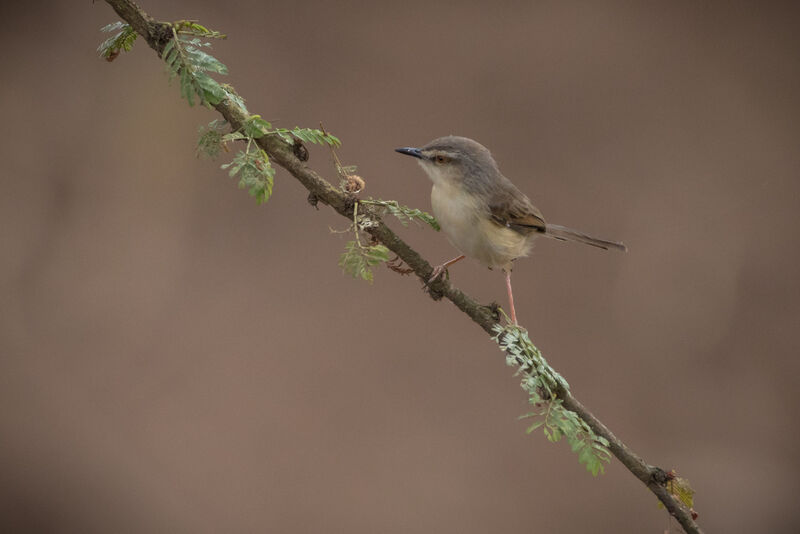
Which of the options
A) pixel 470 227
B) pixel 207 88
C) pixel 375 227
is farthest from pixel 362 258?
pixel 470 227

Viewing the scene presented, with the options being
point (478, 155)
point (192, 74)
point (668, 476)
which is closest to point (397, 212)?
point (192, 74)

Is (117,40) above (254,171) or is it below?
above

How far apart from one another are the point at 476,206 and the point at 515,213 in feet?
0.45

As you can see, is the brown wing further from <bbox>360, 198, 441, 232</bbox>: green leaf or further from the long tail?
<bbox>360, 198, 441, 232</bbox>: green leaf

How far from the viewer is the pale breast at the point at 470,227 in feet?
5.47

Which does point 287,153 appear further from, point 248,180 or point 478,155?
point 478,155

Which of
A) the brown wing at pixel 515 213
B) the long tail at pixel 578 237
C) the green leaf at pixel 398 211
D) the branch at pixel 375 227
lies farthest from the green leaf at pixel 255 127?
the long tail at pixel 578 237

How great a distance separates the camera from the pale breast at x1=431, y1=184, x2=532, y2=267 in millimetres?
1668

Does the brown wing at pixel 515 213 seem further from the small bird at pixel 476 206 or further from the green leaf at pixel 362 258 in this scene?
the green leaf at pixel 362 258

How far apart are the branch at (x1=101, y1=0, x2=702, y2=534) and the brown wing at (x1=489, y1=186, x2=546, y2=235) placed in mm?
544

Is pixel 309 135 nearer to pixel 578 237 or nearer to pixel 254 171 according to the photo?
pixel 254 171

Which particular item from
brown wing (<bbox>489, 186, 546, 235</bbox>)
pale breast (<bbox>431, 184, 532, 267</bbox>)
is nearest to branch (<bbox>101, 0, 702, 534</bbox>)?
pale breast (<bbox>431, 184, 532, 267</bbox>)

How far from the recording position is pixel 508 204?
1.77 m

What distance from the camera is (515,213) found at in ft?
5.82
